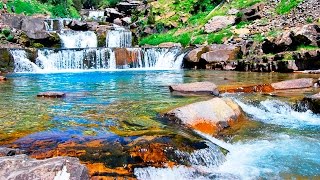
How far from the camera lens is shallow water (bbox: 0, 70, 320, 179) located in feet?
18.7

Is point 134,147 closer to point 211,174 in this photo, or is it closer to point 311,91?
point 211,174

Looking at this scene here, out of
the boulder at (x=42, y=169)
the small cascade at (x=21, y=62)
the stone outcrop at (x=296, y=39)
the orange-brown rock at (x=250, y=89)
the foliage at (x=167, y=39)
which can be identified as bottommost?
the boulder at (x=42, y=169)

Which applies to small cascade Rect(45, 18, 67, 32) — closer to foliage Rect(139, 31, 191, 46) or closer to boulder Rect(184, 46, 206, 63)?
foliage Rect(139, 31, 191, 46)

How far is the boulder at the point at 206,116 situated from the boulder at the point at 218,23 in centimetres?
2051

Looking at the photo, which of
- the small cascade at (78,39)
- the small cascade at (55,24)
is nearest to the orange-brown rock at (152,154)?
the small cascade at (78,39)

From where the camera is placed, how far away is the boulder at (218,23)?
28.3 metres

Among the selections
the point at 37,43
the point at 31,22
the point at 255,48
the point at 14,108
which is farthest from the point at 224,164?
the point at 31,22

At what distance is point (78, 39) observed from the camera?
30891 mm

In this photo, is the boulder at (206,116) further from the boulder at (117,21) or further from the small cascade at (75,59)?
the boulder at (117,21)

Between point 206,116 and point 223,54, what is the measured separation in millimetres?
15063

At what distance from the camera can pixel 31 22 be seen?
33.0m

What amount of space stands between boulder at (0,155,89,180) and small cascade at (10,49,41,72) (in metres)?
20.0

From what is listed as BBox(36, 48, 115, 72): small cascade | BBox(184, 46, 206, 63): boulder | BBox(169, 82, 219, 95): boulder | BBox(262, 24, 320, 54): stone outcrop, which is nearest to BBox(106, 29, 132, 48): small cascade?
BBox(36, 48, 115, 72): small cascade

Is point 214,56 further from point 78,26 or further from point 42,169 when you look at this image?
point 42,169
